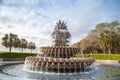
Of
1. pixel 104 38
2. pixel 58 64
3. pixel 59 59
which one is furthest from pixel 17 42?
pixel 58 64

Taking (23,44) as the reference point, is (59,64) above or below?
below

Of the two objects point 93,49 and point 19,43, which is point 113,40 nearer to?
point 93,49

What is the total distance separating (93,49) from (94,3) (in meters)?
20.6

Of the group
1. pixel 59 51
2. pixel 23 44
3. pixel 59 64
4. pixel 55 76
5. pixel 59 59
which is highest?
pixel 23 44

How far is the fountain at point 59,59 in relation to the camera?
10.8m

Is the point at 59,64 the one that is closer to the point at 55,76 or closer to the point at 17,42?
the point at 55,76

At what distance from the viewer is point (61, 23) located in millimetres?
13227

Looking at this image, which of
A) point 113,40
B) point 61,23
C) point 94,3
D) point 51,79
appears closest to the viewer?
point 51,79

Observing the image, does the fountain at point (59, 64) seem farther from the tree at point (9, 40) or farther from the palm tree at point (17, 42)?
the palm tree at point (17, 42)

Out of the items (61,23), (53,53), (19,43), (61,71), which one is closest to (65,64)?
(61,71)

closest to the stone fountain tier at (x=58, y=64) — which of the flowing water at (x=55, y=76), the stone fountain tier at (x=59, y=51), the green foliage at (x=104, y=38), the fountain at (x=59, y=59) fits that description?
the fountain at (x=59, y=59)

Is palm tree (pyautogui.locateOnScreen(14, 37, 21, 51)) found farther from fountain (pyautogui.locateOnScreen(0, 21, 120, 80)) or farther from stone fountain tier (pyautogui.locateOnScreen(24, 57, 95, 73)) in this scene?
stone fountain tier (pyautogui.locateOnScreen(24, 57, 95, 73))

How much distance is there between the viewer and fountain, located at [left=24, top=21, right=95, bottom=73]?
10836 mm

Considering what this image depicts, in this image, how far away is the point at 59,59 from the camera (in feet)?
36.3
